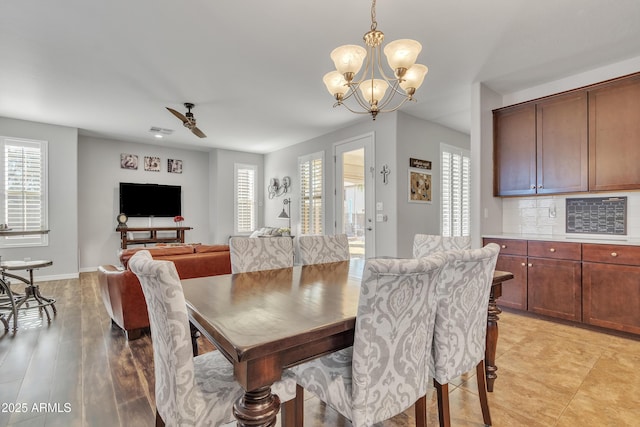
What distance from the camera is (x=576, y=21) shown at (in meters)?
2.37

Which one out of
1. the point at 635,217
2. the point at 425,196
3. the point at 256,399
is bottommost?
the point at 256,399

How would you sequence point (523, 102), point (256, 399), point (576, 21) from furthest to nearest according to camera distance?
point (523, 102), point (576, 21), point (256, 399)

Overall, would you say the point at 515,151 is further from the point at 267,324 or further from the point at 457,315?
the point at 267,324

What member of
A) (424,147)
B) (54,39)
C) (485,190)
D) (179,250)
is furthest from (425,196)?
(54,39)

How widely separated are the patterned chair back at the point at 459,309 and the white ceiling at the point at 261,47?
1879 mm

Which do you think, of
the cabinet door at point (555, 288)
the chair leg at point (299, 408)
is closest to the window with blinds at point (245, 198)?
the cabinet door at point (555, 288)

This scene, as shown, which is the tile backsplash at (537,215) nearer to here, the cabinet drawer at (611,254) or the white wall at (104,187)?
the cabinet drawer at (611,254)

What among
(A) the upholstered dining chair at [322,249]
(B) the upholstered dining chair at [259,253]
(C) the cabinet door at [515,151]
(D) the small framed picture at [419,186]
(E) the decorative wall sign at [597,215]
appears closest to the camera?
(B) the upholstered dining chair at [259,253]

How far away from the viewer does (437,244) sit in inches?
95.6

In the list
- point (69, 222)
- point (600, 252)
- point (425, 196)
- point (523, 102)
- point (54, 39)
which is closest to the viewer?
point (54, 39)

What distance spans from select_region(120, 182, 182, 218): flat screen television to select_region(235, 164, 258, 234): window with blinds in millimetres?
1247

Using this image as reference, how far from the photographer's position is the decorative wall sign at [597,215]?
10.2 feet

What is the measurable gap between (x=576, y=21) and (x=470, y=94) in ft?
4.63

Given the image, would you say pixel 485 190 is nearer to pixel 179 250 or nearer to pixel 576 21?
pixel 576 21
